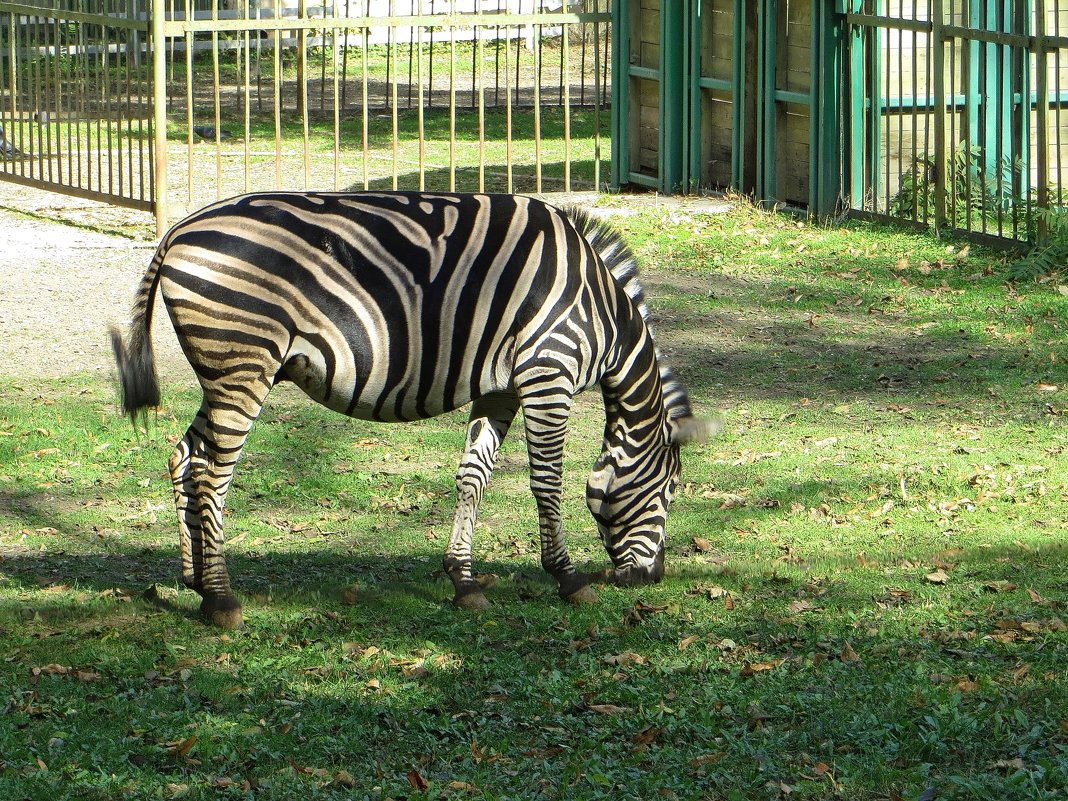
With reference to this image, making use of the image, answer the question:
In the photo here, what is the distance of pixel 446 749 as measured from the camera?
195 inches

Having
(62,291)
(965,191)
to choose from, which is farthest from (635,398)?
(965,191)

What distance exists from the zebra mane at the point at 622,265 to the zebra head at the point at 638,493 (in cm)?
10

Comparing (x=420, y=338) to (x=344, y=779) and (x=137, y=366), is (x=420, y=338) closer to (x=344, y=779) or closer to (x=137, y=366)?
(x=137, y=366)

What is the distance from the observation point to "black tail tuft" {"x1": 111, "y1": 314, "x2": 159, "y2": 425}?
6.29m

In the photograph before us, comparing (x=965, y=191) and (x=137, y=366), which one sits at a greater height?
(x=965, y=191)

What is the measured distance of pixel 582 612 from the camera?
6402 millimetres

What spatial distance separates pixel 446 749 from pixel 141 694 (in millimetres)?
1209

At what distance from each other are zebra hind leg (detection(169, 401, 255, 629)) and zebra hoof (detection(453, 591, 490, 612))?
96cm

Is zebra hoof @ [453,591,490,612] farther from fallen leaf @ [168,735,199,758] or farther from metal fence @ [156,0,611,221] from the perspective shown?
metal fence @ [156,0,611,221]

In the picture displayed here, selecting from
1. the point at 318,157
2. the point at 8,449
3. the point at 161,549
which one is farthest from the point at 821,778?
the point at 318,157

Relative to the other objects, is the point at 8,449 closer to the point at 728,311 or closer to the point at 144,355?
the point at 144,355

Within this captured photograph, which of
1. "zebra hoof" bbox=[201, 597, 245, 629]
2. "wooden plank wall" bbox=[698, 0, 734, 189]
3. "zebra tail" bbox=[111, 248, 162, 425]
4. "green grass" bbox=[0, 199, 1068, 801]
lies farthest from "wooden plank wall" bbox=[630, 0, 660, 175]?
"zebra hoof" bbox=[201, 597, 245, 629]

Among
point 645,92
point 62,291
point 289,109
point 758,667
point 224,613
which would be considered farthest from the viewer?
point 289,109

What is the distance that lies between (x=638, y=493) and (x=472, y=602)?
0.89 m
